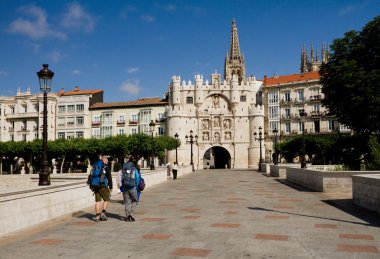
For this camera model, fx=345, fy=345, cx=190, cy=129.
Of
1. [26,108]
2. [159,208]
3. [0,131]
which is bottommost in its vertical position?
[159,208]

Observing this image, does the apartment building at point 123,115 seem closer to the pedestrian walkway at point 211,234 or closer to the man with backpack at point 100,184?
the pedestrian walkway at point 211,234

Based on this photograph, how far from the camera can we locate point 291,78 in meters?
70.5

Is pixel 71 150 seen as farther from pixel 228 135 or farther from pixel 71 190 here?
pixel 71 190

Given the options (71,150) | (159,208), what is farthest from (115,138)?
(159,208)

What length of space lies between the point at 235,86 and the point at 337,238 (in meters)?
62.0

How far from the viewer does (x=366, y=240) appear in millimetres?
6820

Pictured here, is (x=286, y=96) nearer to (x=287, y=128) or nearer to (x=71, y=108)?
(x=287, y=128)

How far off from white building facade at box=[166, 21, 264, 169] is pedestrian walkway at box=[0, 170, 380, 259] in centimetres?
5526

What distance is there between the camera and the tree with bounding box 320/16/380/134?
2720 cm

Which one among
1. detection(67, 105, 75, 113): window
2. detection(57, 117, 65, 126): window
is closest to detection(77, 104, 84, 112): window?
detection(67, 105, 75, 113): window

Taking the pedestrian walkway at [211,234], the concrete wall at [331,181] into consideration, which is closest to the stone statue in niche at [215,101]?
the concrete wall at [331,181]

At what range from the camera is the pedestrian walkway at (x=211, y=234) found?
6098mm

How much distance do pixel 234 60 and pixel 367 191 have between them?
81.0 metres

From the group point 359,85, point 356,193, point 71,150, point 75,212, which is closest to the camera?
point 75,212
